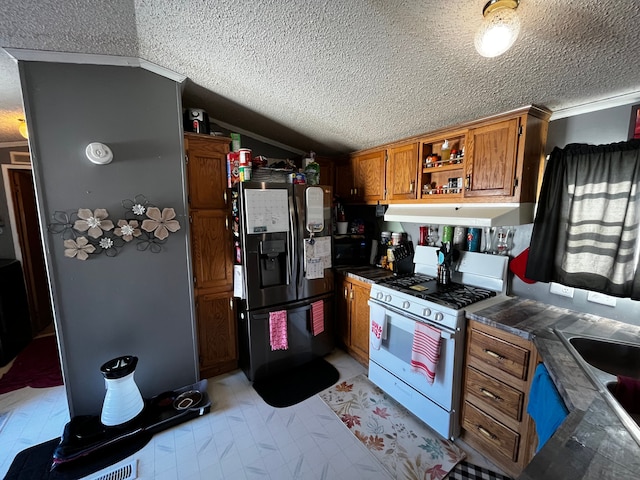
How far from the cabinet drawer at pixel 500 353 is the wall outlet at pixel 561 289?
619 millimetres

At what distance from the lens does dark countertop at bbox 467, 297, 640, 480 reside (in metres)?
0.66

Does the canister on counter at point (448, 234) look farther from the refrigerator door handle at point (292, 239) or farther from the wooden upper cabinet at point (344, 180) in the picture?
the refrigerator door handle at point (292, 239)

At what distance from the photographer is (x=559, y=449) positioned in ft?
2.34

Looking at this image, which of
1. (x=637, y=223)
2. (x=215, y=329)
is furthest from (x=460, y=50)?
(x=215, y=329)

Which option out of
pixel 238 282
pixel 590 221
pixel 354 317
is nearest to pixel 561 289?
pixel 590 221

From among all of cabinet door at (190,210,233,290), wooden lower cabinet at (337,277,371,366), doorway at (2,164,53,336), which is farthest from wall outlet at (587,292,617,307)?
doorway at (2,164,53,336)

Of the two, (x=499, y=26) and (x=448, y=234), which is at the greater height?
(x=499, y=26)

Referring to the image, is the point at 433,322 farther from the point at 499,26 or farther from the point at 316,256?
the point at 499,26

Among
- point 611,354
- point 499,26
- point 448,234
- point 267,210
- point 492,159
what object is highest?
point 499,26

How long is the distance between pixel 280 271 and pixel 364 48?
171 cm

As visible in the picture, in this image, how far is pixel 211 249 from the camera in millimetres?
2277

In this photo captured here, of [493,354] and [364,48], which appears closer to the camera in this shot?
[364,48]

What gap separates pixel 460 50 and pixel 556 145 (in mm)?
1023

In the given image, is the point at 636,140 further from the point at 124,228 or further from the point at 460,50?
the point at 124,228
